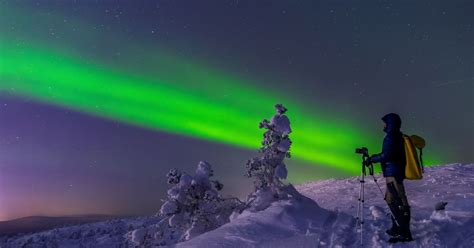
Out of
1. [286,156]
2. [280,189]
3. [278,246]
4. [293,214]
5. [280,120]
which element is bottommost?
[278,246]

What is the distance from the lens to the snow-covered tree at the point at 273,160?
15125mm

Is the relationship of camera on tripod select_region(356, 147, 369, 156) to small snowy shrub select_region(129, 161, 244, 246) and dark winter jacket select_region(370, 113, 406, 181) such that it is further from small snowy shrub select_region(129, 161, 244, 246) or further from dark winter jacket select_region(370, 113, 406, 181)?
small snowy shrub select_region(129, 161, 244, 246)

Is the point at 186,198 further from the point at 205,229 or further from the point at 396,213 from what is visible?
the point at 396,213

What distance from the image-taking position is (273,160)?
16.0 metres

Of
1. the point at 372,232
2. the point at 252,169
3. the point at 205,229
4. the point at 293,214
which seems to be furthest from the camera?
the point at 205,229

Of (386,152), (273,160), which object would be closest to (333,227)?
(386,152)

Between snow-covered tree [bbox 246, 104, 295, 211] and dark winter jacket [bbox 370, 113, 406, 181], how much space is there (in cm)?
598

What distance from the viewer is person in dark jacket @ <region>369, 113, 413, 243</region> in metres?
8.98

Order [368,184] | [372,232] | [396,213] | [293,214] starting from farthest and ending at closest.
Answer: [368,184] < [293,214] < [372,232] < [396,213]

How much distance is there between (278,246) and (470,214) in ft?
15.6

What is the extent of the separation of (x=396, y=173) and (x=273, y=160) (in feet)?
23.9

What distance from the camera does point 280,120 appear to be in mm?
16406

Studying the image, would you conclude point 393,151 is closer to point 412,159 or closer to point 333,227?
point 412,159

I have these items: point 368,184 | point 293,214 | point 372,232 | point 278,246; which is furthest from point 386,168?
point 368,184
